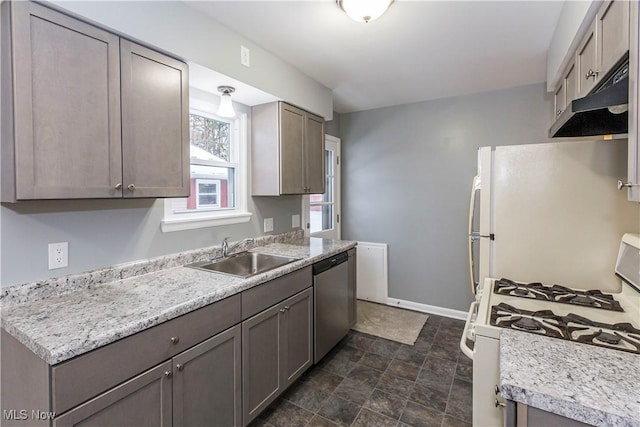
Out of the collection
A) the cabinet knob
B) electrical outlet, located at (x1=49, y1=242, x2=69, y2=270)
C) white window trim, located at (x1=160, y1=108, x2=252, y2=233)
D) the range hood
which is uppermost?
the cabinet knob

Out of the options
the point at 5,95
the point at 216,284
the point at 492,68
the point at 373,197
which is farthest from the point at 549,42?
the point at 5,95

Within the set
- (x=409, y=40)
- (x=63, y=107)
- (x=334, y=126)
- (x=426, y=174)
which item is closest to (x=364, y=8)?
(x=409, y=40)

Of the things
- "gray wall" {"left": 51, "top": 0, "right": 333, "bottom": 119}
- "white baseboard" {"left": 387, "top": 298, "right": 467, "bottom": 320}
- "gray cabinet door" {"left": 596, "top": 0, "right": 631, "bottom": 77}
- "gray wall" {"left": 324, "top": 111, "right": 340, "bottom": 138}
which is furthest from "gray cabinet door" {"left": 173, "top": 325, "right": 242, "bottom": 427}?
"gray wall" {"left": 324, "top": 111, "right": 340, "bottom": 138}

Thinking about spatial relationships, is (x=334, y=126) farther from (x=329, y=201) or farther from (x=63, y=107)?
(x=63, y=107)

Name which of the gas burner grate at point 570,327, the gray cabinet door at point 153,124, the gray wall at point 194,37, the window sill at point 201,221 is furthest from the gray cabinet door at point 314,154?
the gas burner grate at point 570,327

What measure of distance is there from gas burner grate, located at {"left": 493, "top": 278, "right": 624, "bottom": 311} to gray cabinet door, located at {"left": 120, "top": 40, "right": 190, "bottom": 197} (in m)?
1.89

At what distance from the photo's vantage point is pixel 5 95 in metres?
1.14

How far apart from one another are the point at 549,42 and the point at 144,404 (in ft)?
10.6

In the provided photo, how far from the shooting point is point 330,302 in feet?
8.07

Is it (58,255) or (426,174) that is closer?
(58,255)

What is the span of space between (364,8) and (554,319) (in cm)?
175

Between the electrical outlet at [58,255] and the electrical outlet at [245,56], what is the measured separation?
4.88 ft

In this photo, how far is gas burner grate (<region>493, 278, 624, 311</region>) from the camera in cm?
141

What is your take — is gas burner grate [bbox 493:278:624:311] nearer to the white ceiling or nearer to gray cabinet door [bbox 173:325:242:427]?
gray cabinet door [bbox 173:325:242:427]
